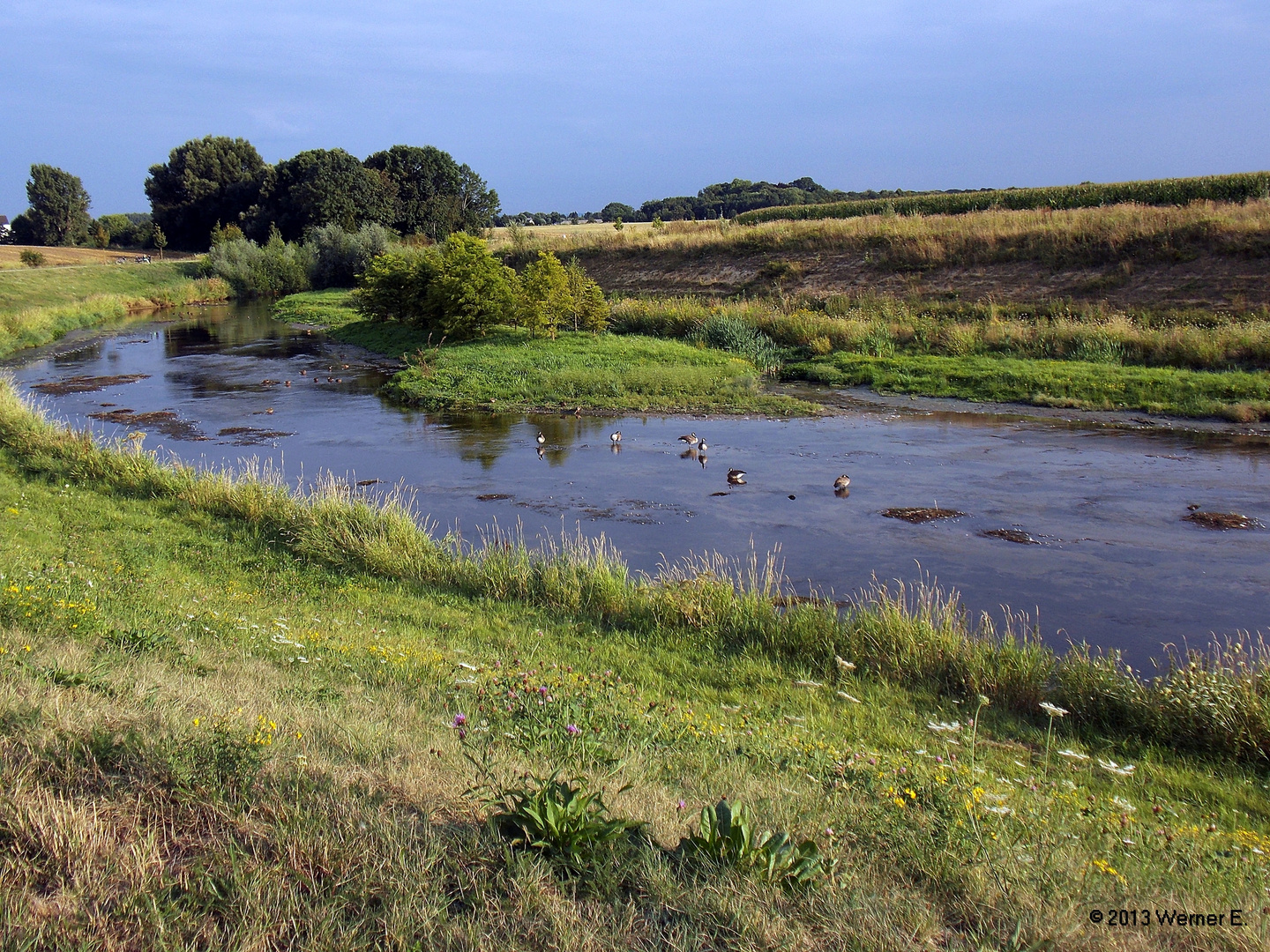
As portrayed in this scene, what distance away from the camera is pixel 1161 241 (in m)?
30.2

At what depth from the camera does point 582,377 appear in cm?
2577

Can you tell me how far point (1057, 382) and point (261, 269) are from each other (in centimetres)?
6030

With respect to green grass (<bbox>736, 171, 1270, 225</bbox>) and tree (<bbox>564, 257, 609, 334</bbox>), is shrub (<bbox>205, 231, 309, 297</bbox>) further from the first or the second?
tree (<bbox>564, 257, 609, 334</bbox>)

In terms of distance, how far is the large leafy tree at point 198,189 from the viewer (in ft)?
302

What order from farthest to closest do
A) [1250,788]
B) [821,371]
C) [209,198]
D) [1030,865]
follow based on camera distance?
[209,198]
[821,371]
[1250,788]
[1030,865]

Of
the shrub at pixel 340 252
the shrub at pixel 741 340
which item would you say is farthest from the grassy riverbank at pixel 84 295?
the shrub at pixel 741 340

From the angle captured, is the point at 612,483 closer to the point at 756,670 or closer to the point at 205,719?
the point at 756,670

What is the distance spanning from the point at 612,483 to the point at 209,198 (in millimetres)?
93224

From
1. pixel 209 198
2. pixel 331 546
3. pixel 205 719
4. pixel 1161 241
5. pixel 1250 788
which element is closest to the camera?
pixel 205 719

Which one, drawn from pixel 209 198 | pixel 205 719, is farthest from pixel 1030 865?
pixel 209 198

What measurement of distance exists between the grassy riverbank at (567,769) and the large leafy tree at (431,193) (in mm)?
74381

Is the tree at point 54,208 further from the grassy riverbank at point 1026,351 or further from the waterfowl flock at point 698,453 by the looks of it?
Result: the waterfowl flock at point 698,453

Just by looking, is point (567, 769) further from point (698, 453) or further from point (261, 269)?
point (261, 269)

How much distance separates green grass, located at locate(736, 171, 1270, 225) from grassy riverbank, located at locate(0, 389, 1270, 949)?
35455 mm
